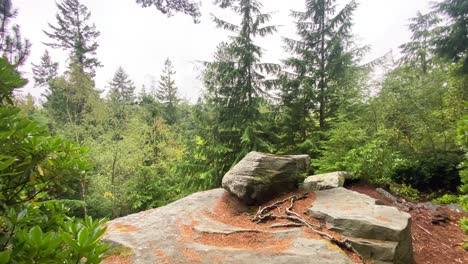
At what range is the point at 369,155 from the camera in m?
6.62

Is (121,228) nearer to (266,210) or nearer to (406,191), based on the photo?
(266,210)

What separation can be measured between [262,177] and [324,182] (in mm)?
1616

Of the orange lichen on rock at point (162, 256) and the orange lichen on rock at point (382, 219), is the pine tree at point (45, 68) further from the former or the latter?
the orange lichen on rock at point (382, 219)

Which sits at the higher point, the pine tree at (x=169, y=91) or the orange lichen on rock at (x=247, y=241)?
the pine tree at (x=169, y=91)

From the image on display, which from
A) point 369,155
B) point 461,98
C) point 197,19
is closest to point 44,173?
point 197,19

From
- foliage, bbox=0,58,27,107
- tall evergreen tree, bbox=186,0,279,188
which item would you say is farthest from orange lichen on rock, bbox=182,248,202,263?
tall evergreen tree, bbox=186,0,279,188

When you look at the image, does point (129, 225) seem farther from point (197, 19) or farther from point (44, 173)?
point (197, 19)

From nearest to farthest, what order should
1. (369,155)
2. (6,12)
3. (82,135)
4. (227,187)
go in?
(6,12) → (227,187) → (369,155) → (82,135)

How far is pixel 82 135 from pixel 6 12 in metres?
10.8

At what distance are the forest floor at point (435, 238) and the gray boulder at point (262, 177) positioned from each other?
2.05 metres

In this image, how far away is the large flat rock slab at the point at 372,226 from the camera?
3.52 m

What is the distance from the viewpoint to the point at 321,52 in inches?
428

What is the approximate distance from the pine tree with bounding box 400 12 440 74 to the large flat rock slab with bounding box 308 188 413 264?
1484 centimetres

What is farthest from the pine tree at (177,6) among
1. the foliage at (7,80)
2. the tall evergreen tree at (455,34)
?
the tall evergreen tree at (455,34)
